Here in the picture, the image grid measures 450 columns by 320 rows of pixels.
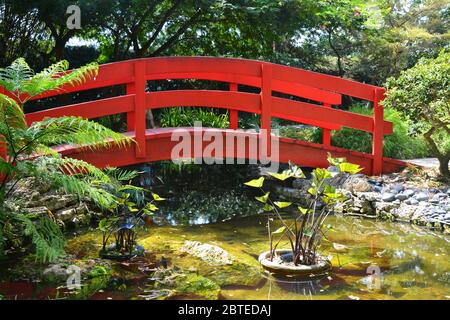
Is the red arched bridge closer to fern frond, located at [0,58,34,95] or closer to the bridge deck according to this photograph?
the bridge deck

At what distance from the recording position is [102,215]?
6117 millimetres

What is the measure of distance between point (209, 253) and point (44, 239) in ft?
4.78

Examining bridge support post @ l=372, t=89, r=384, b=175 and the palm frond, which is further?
bridge support post @ l=372, t=89, r=384, b=175

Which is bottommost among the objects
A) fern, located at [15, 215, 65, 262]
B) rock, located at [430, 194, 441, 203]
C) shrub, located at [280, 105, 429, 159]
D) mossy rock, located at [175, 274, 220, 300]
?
mossy rock, located at [175, 274, 220, 300]

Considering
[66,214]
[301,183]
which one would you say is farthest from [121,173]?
[301,183]

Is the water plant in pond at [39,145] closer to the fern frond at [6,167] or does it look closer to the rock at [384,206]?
the fern frond at [6,167]

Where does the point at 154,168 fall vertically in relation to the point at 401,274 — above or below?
above

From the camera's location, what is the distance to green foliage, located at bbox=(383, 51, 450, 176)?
6496 millimetres

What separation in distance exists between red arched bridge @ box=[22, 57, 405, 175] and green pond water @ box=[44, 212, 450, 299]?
1.08 metres

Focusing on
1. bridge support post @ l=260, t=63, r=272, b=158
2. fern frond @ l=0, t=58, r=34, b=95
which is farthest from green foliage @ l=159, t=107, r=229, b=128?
fern frond @ l=0, t=58, r=34, b=95

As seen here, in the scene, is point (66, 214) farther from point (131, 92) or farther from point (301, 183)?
point (301, 183)
